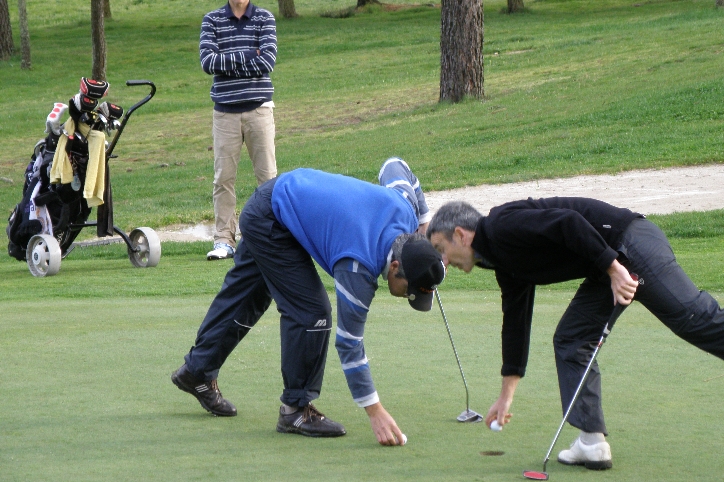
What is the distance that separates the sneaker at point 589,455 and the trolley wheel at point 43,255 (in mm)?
6248

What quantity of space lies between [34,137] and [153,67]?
31.7 feet

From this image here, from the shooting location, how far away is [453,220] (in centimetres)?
386

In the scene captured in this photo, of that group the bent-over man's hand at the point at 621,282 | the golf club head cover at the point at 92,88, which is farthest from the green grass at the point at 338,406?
the golf club head cover at the point at 92,88

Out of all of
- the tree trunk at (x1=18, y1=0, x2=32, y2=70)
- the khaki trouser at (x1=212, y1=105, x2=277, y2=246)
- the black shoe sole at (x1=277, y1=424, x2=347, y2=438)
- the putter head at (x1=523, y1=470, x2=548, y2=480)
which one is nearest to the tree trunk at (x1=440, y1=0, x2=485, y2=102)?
the khaki trouser at (x1=212, y1=105, x2=277, y2=246)

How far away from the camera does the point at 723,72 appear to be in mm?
18594

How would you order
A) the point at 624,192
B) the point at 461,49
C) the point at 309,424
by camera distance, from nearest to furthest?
the point at 309,424 < the point at 624,192 < the point at 461,49

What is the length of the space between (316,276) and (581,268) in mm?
1181

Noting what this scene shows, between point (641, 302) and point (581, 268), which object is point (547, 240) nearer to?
point (581, 268)

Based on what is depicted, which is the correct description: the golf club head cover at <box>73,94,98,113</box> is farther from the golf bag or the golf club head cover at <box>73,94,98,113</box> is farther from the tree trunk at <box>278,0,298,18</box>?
the tree trunk at <box>278,0,298,18</box>

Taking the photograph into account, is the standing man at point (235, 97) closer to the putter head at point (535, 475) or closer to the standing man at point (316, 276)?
the standing man at point (316, 276)

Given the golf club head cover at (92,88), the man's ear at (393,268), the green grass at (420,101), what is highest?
the man's ear at (393,268)

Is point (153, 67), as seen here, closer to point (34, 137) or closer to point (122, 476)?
point (34, 137)

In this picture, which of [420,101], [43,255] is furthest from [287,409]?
[420,101]

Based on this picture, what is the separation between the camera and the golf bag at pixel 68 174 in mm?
9047
